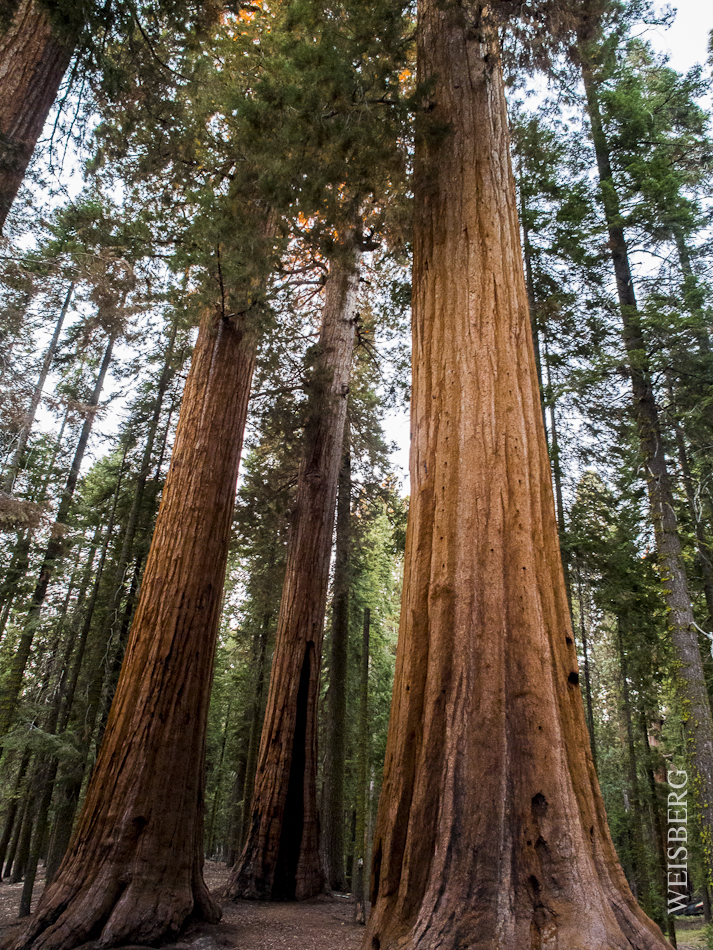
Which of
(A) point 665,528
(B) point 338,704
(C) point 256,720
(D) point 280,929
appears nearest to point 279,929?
(D) point 280,929

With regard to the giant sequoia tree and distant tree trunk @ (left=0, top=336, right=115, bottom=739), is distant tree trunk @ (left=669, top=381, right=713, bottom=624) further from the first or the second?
distant tree trunk @ (left=0, top=336, right=115, bottom=739)

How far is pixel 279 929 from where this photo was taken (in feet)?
18.5

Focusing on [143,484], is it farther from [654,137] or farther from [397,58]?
[654,137]

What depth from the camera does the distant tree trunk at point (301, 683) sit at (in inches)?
287

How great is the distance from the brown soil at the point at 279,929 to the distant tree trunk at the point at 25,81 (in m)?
6.19

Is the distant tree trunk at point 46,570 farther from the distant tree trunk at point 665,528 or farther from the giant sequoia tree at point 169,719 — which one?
the distant tree trunk at point 665,528

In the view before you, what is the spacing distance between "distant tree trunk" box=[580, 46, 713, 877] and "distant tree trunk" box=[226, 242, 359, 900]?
505cm

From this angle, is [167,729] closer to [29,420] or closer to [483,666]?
[483,666]

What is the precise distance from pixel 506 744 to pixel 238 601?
15346 millimetres

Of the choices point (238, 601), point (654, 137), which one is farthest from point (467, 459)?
point (238, 601)

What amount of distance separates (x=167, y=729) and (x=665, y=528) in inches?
312

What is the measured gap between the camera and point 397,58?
15.8 feet

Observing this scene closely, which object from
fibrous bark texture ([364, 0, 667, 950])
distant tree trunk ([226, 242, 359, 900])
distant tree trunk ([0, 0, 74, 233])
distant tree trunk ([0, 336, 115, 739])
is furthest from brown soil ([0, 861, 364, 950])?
distant tree trunk ([0, 0, 74, 233])

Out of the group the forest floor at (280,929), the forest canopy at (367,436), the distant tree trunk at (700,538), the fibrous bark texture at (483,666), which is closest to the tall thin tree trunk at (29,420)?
the forest canopy at (367,436)
